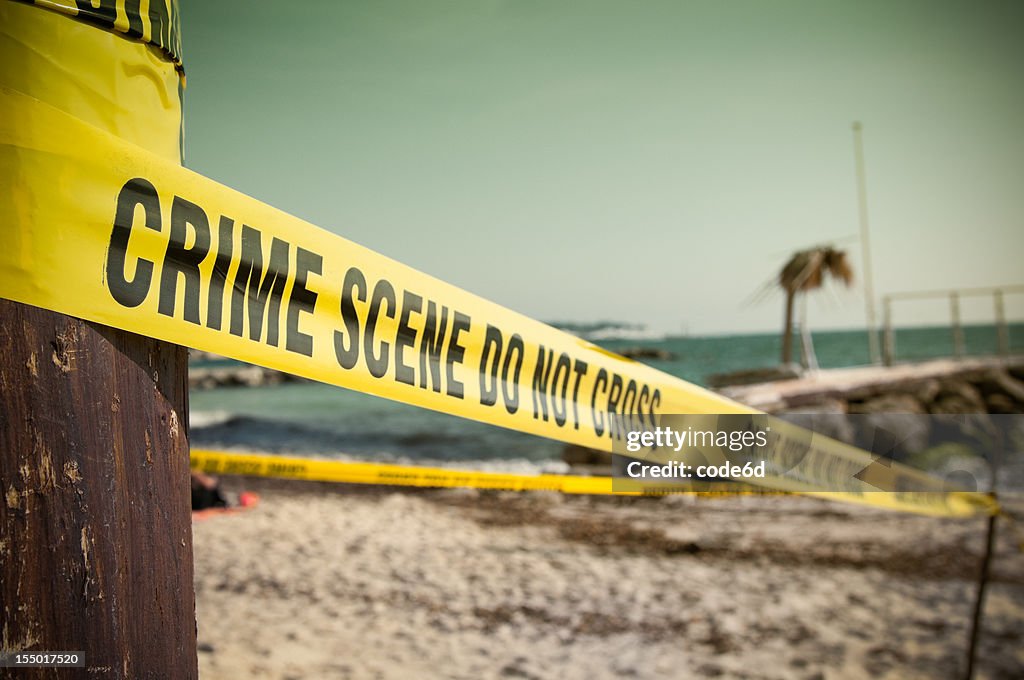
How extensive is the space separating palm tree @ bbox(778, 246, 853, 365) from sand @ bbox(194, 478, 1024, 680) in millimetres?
7578

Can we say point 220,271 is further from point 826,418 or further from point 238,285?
point 826,418

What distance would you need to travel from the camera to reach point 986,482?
8859mm

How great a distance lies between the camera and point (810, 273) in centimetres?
1367

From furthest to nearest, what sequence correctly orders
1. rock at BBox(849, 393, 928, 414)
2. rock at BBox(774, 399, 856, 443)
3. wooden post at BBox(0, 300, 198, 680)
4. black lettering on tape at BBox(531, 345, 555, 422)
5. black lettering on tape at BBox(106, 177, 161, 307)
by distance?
rock at BBox(849, 393, 928, 414) → rock at BBox(774, 399, 856, 443) → black lettering on tape at BBox(531, 345, 555, 422) → black lettering on tape at BBox(106, 177, 161, 307) → wooden post at BBox(0, 300, 198, 680)

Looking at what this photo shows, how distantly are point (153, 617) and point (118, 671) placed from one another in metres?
0.09

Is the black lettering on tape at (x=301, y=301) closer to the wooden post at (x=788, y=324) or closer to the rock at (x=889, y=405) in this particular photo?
the rock at (x=889, y=405)

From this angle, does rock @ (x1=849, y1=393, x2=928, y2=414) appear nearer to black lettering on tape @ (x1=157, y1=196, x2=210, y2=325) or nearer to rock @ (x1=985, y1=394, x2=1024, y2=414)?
rock @ (x1=985, y1=394, x2=1024, y2=414)

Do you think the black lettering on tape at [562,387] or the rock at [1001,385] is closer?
the black lettering on tape at [562,387]

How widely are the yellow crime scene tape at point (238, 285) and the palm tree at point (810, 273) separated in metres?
13.3

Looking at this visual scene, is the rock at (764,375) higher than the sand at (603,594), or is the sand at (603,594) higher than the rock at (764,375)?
the rock at (764,375)

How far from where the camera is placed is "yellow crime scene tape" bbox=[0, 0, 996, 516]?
0.91 m

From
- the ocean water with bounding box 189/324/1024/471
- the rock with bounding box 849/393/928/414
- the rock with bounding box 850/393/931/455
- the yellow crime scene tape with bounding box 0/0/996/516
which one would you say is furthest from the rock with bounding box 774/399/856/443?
the yellow crime scene tape with bounding box 0/0/996/516

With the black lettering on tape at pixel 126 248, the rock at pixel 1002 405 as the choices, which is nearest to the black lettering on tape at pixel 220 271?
the black lettering on tape at pixel 126 248

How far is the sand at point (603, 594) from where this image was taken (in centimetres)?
341
